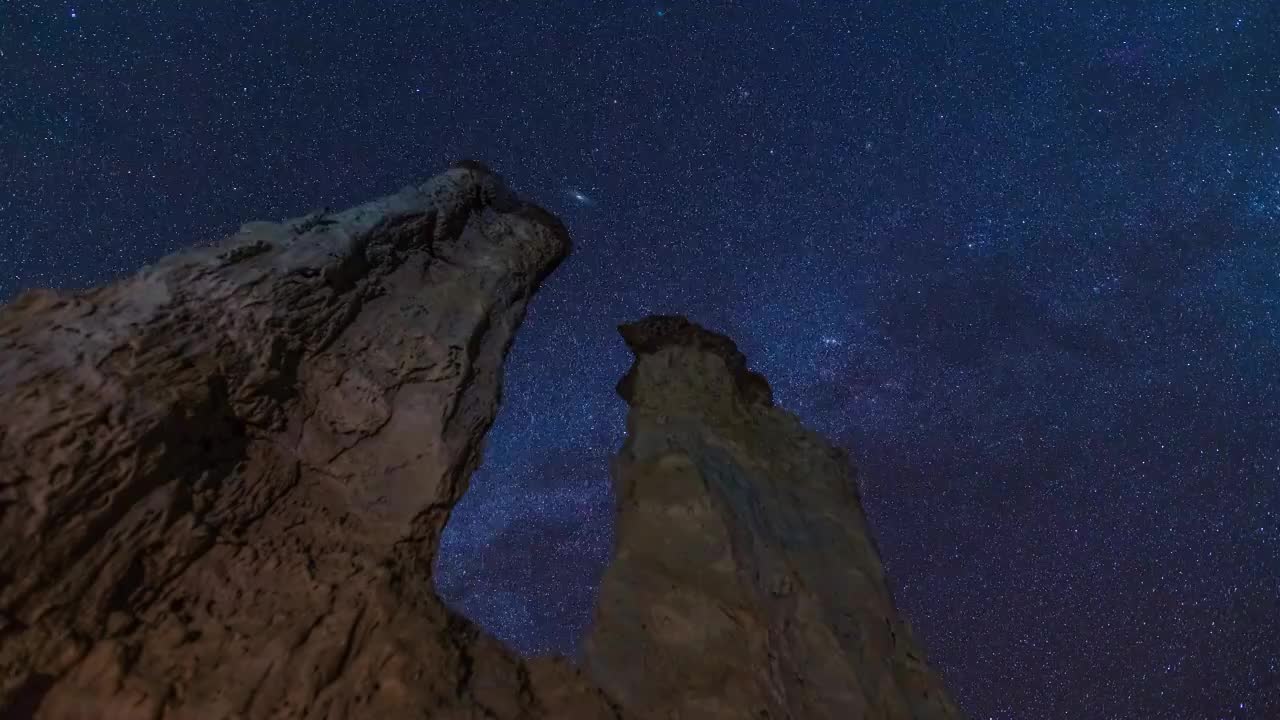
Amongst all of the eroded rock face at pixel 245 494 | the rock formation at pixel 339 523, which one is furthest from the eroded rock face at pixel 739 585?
the eroded rock face at pixel 245 494

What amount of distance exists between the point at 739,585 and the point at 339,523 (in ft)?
10.7

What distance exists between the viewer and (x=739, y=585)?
5.74m

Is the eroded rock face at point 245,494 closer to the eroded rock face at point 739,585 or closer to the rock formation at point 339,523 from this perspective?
the rock formation at point 339,523

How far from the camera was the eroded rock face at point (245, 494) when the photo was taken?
3338 mm

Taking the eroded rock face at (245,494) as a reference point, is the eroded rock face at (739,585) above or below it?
below

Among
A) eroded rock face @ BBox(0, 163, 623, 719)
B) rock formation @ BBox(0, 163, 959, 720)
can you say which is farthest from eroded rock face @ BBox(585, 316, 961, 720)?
eroded rock face @ BBox(0, 163, 623, 719)

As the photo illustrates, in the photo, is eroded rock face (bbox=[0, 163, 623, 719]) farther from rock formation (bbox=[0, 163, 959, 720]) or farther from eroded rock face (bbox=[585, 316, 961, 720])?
eroded rock face (bbox=[585, 316, 961, 720])

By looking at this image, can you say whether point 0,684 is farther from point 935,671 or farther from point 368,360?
point 935,671

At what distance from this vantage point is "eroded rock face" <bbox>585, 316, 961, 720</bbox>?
5108mm

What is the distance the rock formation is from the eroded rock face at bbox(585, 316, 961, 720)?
26mm

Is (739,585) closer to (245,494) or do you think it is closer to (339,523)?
(339,523)

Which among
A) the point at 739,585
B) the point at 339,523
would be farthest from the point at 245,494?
the point at 739,585

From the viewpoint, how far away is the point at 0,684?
116 inches

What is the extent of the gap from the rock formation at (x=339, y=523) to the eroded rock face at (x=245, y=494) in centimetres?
1
